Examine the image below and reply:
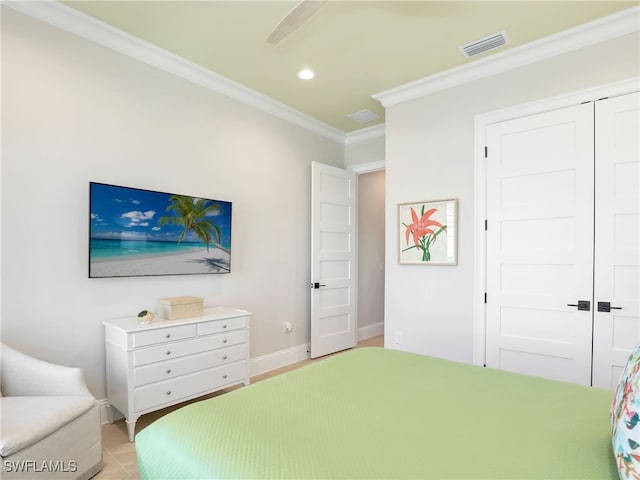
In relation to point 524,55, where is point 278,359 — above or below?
below

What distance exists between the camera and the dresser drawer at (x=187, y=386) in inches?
101

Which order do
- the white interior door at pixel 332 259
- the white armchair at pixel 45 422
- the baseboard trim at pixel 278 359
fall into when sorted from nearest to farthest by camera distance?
the white armchair at pixel 45 422, the baseboard trim at pixel 278 359, the white interior door at pixel 332 259

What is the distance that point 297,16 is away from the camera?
1909 millimetres

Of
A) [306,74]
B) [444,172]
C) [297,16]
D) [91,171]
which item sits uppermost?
[306,74]

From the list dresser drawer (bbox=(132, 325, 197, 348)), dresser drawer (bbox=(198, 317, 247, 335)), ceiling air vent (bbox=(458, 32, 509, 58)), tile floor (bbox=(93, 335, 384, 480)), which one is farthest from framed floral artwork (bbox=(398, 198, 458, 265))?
tile floor (bbox=(93, 335, 384, 480))

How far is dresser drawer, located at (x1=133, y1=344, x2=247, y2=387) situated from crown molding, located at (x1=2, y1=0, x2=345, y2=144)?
2.40 meters

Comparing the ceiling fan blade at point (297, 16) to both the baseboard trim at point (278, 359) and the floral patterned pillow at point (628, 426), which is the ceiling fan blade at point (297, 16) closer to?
the floral patterned pillow at point (628, 426)

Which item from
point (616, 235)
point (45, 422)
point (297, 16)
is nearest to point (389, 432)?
point (45, 422)

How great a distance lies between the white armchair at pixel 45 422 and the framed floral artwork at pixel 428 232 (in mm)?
2784

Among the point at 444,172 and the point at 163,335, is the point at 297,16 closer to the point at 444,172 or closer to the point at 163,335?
the point at 444,172

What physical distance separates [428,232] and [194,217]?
7.10ft

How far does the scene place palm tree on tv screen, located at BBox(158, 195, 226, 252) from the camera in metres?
3.14

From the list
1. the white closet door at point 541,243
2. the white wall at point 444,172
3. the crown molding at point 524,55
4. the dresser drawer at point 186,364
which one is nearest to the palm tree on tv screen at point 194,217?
the dresser drawer at point 186,364

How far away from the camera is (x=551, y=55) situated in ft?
9.56
